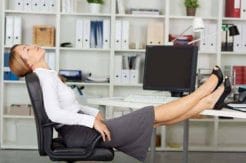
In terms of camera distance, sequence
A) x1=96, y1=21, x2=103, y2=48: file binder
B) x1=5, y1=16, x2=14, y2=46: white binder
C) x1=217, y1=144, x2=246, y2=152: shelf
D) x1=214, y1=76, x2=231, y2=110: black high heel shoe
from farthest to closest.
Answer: x1=217, y1=144, x2=246, y2=152: shelf < x1=96, y1=21, x2=103, y2=48: file binder < x1=5, y1=16, x2=14, y2=46: white binder < x1=214, y1=76, x2=231, y2=110: black high heel shoe

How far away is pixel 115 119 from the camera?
2.92 metres

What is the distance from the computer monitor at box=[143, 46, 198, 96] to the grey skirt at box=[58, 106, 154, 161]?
2.26 feet

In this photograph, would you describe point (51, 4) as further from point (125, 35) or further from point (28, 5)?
point (125, 35)

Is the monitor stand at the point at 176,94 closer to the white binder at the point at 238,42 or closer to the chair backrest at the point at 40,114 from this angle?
the chair backrest at the point at 40,114

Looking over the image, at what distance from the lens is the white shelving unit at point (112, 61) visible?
5.08 m

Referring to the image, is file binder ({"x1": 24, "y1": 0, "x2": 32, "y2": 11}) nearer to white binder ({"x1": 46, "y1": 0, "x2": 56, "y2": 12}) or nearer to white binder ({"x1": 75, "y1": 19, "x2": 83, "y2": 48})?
white binder ({"x1": 46, "y1": 0, "x2": 56, "y2": 12})

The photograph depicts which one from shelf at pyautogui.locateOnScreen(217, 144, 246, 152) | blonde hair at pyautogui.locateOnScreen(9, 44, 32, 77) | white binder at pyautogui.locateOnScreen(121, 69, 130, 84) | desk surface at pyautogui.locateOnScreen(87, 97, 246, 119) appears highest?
blonde hair at pyautogui.locateOnScreen(9, 44, 32, 77)

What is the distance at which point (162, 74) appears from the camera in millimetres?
3602

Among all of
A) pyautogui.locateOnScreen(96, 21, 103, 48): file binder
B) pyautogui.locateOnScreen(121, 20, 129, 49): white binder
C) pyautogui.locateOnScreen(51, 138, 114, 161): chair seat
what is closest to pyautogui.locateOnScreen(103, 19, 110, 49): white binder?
pyautogui.locateOnScreen(96, 21, 103, 48): file binder

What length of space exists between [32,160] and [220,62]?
2260mm

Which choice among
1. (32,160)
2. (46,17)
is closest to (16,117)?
(32,160)

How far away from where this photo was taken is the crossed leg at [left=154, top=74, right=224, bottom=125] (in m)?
2.95

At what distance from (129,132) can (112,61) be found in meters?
2.26

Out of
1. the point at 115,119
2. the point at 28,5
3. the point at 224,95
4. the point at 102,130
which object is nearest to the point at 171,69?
the point at 224,95
